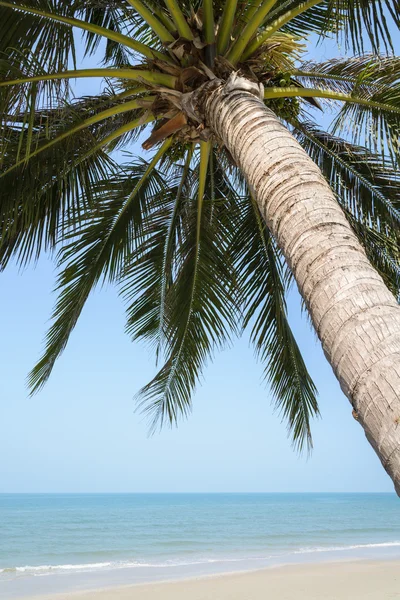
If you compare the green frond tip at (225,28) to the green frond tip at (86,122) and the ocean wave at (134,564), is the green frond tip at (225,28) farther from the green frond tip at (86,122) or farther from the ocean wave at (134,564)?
the ocean wave at (134,564)

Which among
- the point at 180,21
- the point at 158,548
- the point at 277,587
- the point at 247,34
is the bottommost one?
the point at 158,548

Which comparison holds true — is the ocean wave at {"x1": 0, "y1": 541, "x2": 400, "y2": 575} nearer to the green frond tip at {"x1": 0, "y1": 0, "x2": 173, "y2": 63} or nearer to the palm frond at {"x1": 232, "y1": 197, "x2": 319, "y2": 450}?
the palm frond at {"x1": 232, "y1": 197, "x2": 319, "y2": 450}

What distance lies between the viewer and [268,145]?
9.57 feet

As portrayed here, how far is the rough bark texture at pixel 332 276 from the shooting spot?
1703mm

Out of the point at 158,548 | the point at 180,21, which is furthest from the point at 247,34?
the point at 158,548

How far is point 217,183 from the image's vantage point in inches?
303

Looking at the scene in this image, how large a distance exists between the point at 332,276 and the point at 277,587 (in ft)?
34.0

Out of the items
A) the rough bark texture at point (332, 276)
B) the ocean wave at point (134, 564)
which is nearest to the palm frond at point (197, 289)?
the rough bark texture at point (332, 276)

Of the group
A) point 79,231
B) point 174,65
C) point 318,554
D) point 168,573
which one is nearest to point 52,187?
point 79,231

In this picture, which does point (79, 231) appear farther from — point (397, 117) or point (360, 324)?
point (360, 324)

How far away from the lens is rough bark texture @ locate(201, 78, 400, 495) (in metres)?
1.70

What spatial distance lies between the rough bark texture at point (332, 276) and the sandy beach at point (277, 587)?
29.5ft

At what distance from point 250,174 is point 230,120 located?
61cm

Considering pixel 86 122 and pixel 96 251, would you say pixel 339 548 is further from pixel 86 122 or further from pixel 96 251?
pixel 86 122
